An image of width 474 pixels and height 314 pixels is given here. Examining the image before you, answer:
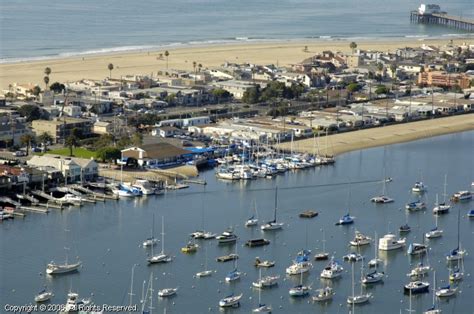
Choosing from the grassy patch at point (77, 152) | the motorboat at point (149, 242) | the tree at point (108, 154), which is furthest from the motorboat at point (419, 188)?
the grassy patch at point (77, 152)

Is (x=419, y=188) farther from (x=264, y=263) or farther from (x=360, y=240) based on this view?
(x=264, y=263)

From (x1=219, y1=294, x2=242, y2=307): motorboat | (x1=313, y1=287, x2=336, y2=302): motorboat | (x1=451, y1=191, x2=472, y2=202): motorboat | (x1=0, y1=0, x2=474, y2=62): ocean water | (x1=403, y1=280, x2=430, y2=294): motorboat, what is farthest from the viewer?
(x1=0, y1=0, x2=474, y2=62): ocean water

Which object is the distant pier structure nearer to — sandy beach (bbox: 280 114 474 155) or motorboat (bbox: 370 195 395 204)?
sandy beach (bbox: 280 114 474 155)

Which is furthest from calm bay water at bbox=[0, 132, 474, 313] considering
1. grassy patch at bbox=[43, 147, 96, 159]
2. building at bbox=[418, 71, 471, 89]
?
building at bbox=[418, 71, 471, 89]

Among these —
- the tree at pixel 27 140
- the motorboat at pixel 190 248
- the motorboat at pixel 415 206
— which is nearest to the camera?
the motorboat at pixel 190 248

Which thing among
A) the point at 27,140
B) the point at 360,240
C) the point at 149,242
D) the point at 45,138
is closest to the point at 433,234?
the point at 360,240

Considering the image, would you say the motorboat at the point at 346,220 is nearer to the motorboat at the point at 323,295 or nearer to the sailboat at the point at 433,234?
the sailboat at the point at 433,234
